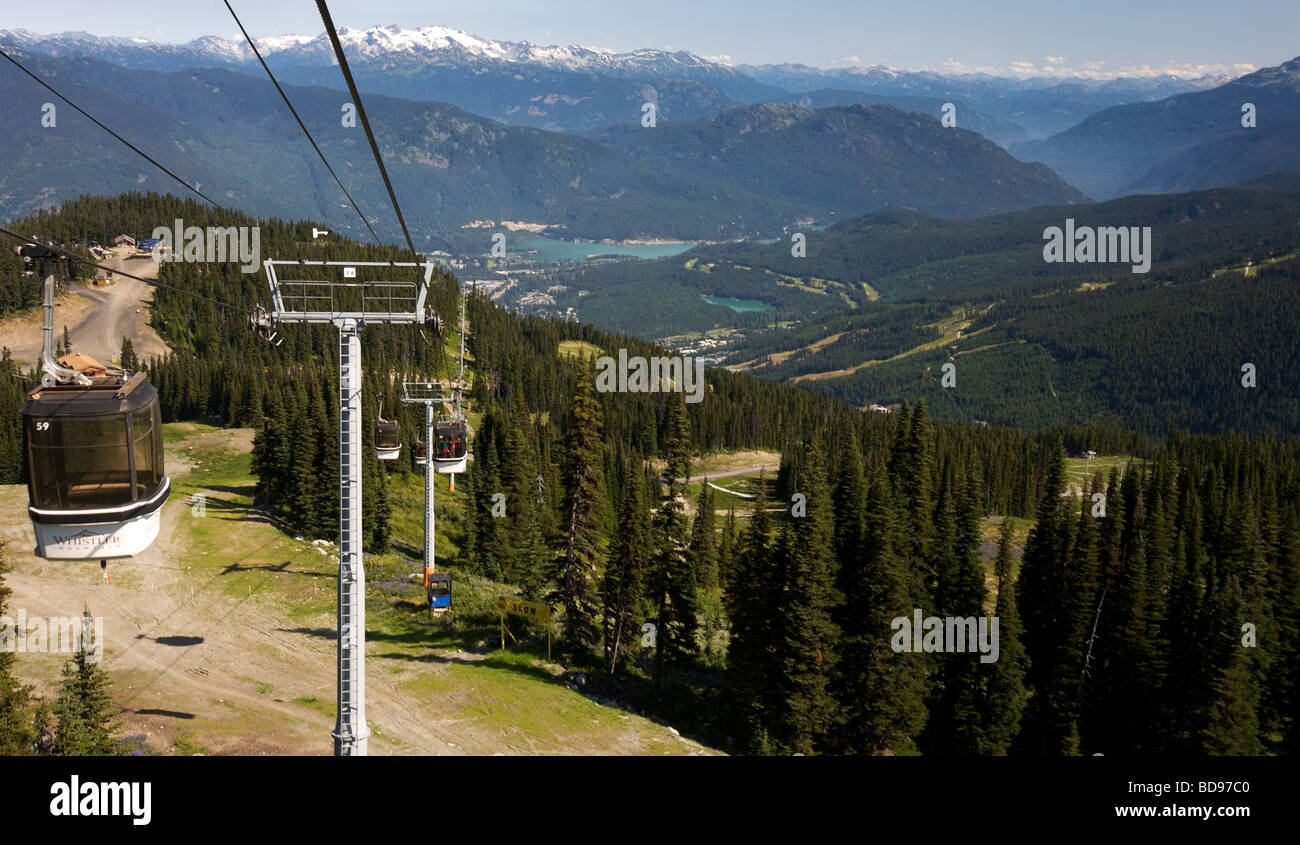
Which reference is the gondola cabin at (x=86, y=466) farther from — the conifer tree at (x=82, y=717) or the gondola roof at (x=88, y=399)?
the conifer tree at (x=82, y=717)

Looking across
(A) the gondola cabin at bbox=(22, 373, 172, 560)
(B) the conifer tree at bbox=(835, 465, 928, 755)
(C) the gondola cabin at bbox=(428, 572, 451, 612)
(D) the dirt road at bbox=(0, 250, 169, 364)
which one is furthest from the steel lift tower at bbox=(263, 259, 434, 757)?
(D) the dirt road at bbox=(0, 250, 169, 364)

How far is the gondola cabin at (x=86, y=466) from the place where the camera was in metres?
19.0

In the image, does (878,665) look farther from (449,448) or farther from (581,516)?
(449,448)

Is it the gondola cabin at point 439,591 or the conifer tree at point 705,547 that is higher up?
the gondola cabin at point 439,591

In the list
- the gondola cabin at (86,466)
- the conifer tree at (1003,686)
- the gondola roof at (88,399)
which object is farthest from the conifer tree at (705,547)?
the gondola roof at (88,399)

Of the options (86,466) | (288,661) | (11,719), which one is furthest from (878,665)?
(86,466)

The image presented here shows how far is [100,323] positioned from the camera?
15125 cm

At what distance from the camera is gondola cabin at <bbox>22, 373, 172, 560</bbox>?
19.0 m

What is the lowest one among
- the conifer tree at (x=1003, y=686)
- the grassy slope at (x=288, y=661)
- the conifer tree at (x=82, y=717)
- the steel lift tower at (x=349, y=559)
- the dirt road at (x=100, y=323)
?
the conifer tree at (x=1003, y=686)

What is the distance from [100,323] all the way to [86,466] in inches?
6126

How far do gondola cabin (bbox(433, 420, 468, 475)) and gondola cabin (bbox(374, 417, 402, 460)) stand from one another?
4.60m

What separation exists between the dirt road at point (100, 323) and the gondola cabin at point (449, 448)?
107396 mm
